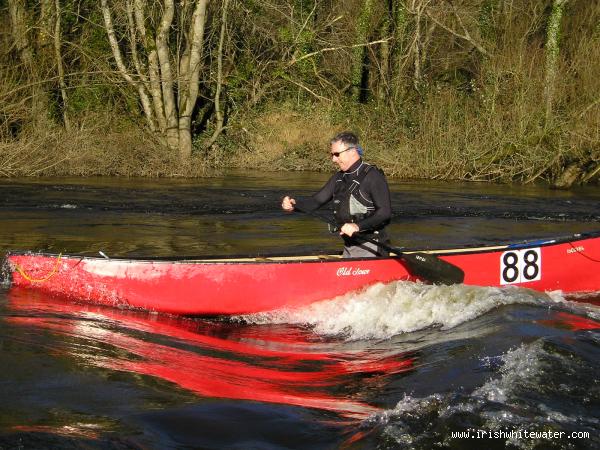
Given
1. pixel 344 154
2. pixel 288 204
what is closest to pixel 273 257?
pixel 288 204

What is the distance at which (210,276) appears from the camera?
8367 mm

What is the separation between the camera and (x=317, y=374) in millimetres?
6445

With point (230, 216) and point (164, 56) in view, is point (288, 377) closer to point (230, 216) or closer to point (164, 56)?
point (230, 216)

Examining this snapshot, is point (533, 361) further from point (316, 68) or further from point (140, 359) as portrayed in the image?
point (316, 68)

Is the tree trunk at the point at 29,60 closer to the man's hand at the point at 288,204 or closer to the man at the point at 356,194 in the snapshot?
the man's hand at the point at 288,204

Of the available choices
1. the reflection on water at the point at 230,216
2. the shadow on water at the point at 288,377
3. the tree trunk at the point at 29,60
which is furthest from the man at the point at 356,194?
the tree trunk at the point at 29,60

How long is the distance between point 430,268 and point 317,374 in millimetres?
2153

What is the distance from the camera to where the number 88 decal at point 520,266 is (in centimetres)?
870

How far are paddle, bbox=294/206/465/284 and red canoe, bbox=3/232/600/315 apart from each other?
0.09 m

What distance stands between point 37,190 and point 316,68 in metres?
12.4

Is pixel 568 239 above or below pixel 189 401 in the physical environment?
above

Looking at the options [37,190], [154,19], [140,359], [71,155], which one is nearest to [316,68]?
[154,19]

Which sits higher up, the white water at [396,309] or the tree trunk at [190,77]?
the tree trunk at [190,77]

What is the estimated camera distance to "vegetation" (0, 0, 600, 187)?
73.0 ft
